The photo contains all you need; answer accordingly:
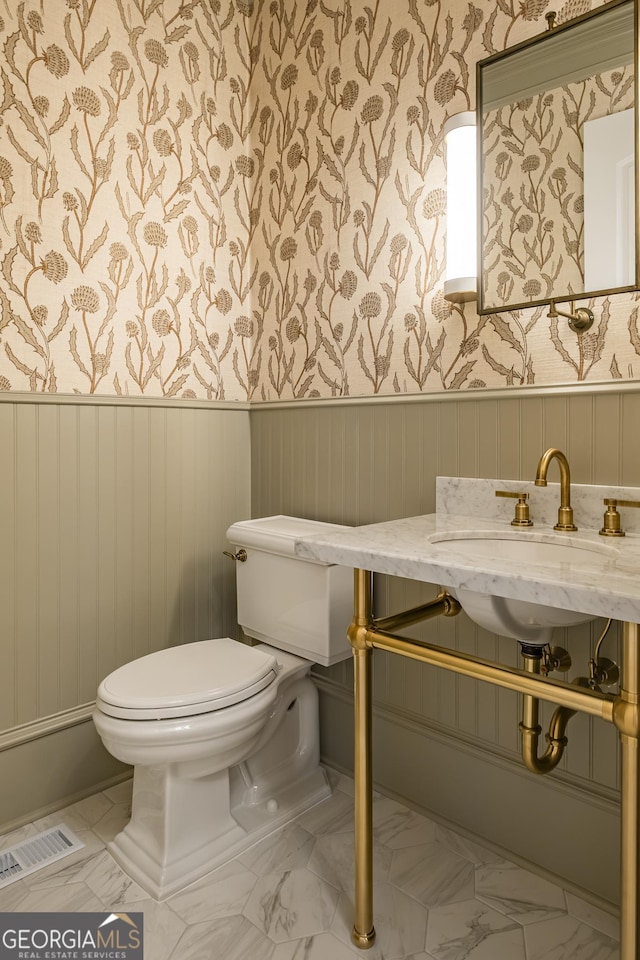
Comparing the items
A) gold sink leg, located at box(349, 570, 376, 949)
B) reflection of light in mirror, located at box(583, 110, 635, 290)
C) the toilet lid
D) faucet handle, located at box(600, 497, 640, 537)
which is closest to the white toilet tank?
the toilet lid

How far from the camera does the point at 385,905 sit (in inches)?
53.5

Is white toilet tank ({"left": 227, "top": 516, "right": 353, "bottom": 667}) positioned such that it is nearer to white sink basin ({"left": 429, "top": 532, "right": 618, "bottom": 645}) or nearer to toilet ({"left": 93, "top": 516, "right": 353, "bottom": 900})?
toilet ({"left": 93, "top": 516, "right": 353, "bottom": 900})

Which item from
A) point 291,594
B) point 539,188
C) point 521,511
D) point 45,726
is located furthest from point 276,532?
point 539,188

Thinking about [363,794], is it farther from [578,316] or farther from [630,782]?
[578,316]

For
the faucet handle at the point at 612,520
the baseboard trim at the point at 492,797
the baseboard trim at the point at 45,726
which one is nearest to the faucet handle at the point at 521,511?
the faucet handle at the point at 612,520

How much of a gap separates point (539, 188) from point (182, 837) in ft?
5.72

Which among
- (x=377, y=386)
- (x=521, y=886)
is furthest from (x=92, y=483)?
(x=521, y=886)

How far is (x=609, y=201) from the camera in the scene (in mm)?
1291

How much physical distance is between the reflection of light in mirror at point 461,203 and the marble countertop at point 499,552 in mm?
506

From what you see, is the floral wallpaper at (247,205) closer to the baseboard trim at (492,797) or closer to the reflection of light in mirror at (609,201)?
the reflection of light in mirror at (609,201)

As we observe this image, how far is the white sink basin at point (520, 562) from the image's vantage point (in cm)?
104

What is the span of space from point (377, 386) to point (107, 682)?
107 centimetres

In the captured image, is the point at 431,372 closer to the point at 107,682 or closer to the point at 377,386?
the point at 377,386

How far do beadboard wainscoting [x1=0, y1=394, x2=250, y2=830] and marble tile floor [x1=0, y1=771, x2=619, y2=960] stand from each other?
0.22 meters
